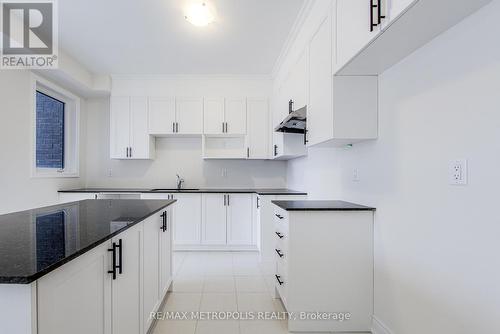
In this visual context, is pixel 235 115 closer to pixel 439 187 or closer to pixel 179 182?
pixel 179 182

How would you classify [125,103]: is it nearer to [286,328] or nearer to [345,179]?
[345,179]

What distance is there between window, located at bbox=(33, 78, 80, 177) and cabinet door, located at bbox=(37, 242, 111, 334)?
2.90 meters

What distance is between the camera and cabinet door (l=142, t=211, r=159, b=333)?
5.74 feet

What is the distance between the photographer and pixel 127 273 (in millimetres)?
1440

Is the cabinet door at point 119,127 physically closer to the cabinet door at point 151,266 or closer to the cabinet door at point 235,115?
the cabinet door at point 235,115

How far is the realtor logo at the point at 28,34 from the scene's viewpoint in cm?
244

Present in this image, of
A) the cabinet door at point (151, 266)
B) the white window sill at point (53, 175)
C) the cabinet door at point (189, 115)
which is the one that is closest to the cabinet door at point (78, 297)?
the cabinet door at point (151, 266)

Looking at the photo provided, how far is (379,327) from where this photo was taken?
184cm

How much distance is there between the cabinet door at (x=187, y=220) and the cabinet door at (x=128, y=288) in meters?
2.18

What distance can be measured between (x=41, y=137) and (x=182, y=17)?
8.69 ft

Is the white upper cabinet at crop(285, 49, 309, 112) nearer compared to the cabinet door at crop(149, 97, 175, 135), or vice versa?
the white upper cabinet at crop(285, 49, 309, 112)

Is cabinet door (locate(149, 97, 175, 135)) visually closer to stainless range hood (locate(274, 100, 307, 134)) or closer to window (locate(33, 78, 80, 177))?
window (locate(33, 78, 80, 177))

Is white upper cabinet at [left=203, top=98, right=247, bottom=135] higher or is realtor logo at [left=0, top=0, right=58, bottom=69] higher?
realtor logo at [left=0, top=0, right=58, bottom=69]

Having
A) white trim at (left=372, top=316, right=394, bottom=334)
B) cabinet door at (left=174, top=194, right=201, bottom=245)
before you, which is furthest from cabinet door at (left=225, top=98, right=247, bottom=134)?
white trim at (left=372, top=316, right=394, bottom=334)
